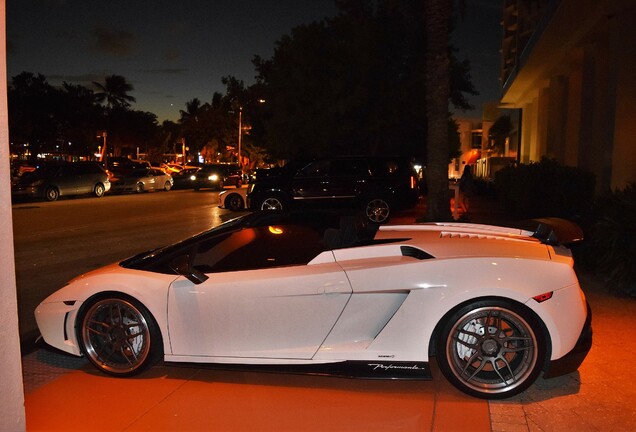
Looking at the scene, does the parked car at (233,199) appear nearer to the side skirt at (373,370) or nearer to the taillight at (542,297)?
the side skirt at (373,370)

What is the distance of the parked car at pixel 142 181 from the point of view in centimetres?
3334

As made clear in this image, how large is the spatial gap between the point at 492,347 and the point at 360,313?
1.02 m

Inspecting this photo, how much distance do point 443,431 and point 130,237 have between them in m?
11.5

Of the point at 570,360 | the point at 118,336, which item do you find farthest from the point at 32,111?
the point at 570,360

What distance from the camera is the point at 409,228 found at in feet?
18.8

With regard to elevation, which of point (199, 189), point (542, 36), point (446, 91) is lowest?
point (199, 189)

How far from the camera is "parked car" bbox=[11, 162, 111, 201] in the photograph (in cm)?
2706

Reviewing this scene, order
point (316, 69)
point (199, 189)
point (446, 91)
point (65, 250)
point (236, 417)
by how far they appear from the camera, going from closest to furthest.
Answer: point (236, 417)
point (65, 250)
point (446, 91)
point (316, 69)
point (199, 189)

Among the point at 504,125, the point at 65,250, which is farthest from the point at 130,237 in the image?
the point at 504,125

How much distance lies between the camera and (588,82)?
22219mm

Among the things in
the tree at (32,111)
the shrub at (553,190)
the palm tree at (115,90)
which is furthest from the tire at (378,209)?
the palm tree at (115,90)

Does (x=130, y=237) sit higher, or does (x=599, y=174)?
(x=599, y=174)

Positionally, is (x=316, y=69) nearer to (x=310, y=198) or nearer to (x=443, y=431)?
(x=310, y=198)

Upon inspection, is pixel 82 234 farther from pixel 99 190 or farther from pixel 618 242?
pixel 99 190
